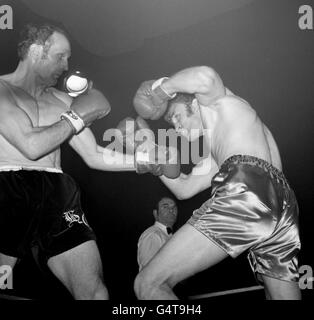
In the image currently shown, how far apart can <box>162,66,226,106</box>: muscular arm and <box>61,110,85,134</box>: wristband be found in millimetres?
433

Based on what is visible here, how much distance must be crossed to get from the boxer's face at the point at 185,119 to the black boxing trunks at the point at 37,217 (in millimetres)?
535

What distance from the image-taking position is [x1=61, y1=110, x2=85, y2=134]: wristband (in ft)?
5.75

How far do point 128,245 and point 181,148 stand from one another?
2.59 ft

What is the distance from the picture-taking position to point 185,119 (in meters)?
1.80

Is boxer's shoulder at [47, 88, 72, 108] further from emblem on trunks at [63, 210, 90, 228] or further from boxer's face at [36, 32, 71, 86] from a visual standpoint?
emblem on trunks at [63, 210, 90, 228]

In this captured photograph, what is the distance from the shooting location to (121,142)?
206 cm

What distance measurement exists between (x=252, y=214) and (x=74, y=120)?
805 millimetres

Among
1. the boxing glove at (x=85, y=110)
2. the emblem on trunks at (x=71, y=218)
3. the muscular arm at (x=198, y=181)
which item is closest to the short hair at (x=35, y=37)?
the boxing glove at (x=85, y=110)

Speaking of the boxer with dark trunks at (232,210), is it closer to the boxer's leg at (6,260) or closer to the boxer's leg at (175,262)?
the boxer's leg at (175,262)

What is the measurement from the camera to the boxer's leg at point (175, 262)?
1.37 m

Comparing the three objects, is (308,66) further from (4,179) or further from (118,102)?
(4,179)

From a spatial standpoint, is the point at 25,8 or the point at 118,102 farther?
the point at 118,102

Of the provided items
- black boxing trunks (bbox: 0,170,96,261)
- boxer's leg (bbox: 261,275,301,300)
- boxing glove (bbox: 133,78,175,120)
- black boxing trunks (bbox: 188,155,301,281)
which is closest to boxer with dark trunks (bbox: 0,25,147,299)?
black boxing trunks (bbox: 0,170,96,261)
